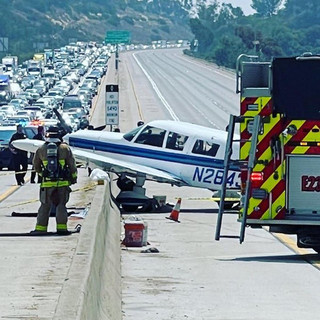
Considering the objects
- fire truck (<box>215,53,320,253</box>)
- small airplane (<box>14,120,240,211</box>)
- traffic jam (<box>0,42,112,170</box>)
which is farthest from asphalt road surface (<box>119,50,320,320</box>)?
traffic jam (<box>0,42,112,170</box>)

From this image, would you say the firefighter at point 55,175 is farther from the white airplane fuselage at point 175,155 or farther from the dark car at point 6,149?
the dark car at point 6,149

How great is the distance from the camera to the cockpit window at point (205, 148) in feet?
91.6

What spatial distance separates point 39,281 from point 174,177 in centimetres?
1548

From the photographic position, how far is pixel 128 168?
2838 cm

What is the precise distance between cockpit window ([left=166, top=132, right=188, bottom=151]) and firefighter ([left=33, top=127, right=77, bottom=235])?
9.81 m

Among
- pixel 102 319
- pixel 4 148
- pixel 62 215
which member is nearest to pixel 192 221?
pixel 62 215

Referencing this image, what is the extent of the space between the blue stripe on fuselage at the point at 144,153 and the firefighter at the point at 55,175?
30.4 ft

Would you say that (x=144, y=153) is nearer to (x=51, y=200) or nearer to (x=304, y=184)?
(x=51, y=200)

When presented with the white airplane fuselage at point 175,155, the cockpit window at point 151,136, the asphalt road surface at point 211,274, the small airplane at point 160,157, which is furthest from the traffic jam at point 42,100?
the asphalt road surface at point 211,274

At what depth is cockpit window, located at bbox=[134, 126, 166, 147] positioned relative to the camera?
94.9ft

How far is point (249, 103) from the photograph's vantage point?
17.2 metres

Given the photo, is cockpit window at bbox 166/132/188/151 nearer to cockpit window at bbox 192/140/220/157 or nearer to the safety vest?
cockpit window at bbox 192/140/220/157

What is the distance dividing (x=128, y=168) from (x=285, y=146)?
38.1 ft

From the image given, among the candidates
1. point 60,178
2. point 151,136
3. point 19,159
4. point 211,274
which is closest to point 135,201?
point 151,136
